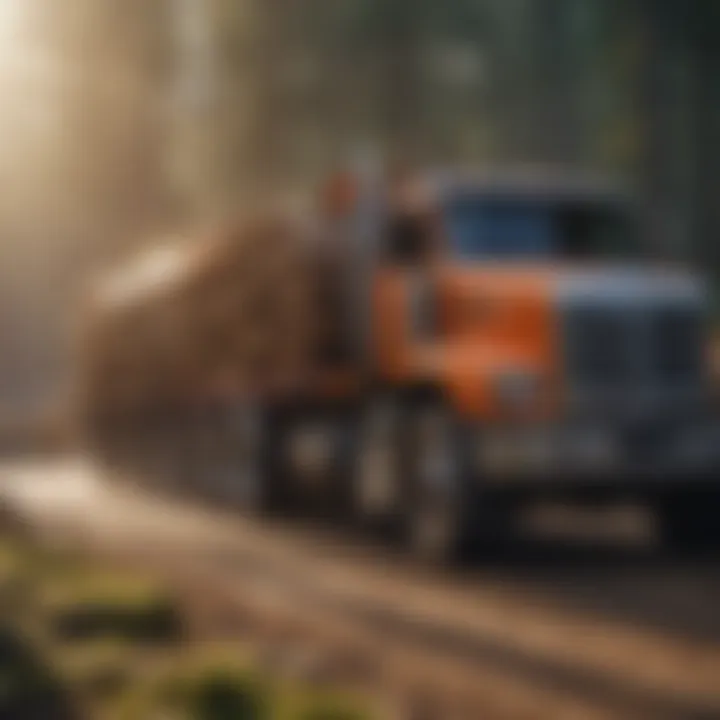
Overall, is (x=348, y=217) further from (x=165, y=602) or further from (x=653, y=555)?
(x=165, y=602)

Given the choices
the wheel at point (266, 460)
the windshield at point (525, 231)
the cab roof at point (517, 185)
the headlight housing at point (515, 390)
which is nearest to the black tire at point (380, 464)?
the windshield at point (525, 231)

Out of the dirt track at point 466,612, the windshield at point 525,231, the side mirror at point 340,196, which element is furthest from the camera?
the side mirror at point 340,196

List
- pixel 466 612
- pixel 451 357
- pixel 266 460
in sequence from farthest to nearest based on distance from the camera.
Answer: pixel 266 460
pixel 451 357
pixel 466 612

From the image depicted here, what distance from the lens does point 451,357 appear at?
1346 cm

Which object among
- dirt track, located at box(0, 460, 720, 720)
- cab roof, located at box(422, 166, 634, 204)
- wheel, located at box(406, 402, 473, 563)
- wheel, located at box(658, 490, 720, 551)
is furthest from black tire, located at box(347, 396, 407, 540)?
wheel, located at box(658, 490, 720, 551)

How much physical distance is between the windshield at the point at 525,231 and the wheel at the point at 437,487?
1197mm

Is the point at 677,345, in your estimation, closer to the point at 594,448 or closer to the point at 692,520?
the point at 594,448

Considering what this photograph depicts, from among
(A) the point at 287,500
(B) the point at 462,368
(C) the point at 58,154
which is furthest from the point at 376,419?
(C) the point at 58,154

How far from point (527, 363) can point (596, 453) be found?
71 centimetres

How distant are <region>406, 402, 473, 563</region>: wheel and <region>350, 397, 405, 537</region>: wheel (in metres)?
0.25

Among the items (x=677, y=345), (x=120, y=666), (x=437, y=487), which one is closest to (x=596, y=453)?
(x=677, y=345)

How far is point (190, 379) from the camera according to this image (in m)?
18.0

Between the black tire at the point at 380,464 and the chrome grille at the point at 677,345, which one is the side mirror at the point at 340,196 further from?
the chrome grille at the point at 677,345

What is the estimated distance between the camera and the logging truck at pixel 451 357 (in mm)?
12930
